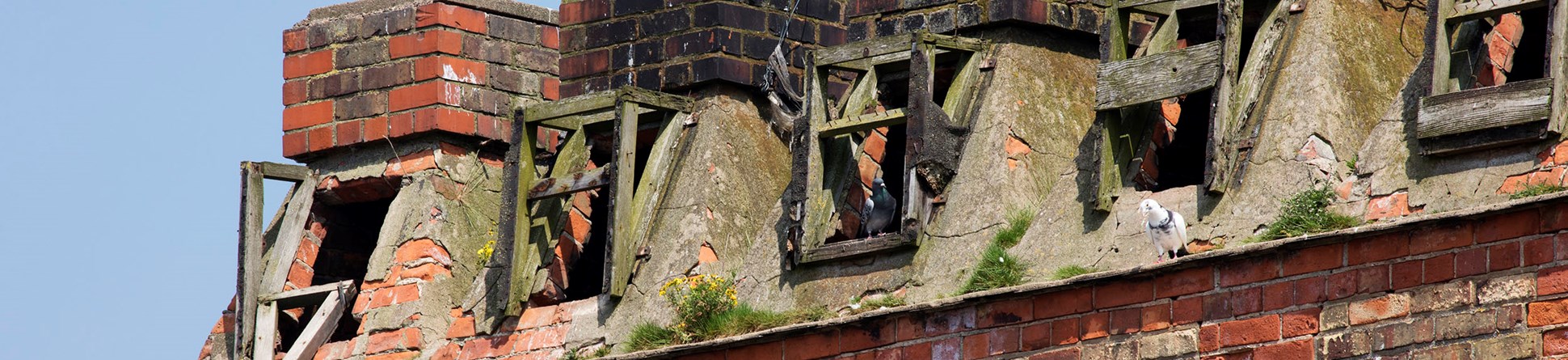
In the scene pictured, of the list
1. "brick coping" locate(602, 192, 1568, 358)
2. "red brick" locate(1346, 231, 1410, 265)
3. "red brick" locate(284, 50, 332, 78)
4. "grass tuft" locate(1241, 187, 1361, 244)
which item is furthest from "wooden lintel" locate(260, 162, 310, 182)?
"red brick" locate(1346, 231, 1410, 265)

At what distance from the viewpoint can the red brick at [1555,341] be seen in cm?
1149

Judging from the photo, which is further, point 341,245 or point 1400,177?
point 341,245

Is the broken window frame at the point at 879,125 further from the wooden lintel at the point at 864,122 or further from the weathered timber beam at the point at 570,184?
the weathered timber beam at the point at 570,184

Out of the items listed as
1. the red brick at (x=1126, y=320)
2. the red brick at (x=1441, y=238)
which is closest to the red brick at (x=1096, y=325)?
Result: the red brick at (x=1126, y=320)

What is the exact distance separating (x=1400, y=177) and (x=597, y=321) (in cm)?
448

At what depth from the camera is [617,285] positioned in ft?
48.4

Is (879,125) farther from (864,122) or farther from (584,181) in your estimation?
(584,181)

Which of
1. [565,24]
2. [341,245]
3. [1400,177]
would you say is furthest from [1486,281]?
[341,245]

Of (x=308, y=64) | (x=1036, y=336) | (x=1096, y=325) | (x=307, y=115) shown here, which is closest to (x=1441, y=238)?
(x=1096, y=325)

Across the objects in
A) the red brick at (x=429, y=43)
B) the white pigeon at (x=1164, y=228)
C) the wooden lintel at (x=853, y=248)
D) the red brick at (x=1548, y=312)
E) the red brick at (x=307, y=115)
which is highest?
the red brick at (x=429, y=43)

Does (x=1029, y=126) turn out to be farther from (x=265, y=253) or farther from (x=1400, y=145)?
(x=265, y=253)

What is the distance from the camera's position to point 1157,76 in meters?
13.0

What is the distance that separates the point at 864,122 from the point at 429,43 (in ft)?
11.2

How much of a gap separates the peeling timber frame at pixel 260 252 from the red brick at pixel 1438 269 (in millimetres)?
6696
